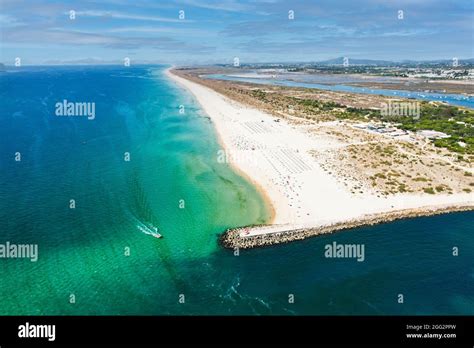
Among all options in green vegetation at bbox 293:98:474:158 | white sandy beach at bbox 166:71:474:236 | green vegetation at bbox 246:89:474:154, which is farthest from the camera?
green vegetation at bbox 293:98:474:158

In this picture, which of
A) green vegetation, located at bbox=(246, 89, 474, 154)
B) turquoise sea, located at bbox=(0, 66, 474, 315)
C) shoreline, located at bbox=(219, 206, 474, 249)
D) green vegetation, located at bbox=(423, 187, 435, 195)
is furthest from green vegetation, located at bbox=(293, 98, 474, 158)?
turquoise sea, located at bbox=(0, 66, 474, 315)

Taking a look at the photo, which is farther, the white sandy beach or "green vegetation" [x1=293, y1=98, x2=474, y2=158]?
"green vegetation" [x1=293, y1=98, x2=474, y2=158]

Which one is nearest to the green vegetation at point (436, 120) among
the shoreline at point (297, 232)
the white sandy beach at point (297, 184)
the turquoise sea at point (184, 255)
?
the white sandy beach at point (297, 184)

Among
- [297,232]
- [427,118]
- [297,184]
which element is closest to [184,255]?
[297,232]

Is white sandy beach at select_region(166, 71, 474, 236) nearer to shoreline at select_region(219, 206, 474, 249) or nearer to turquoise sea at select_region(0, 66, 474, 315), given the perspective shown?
shoreline at select_region(219, 206, 474, 249)

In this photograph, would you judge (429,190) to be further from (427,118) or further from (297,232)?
(427,118)
